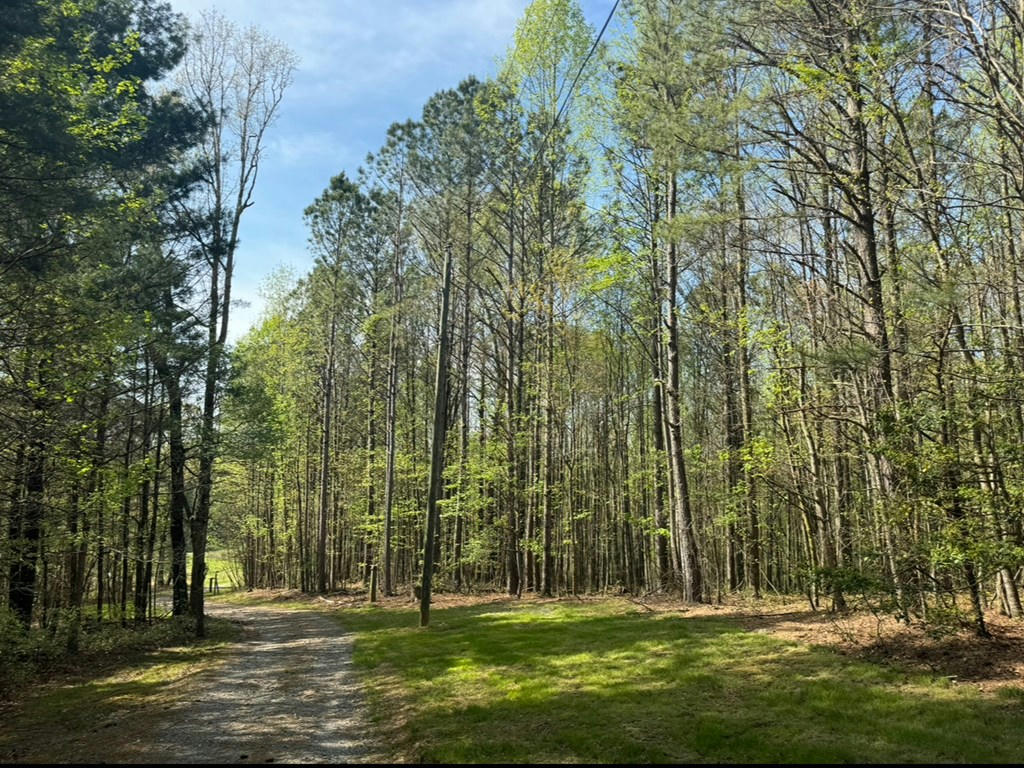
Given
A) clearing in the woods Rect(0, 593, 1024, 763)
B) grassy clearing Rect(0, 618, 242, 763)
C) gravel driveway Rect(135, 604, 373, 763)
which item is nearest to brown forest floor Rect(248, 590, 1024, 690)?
clearing in the woods Rect(0, 593, 1024, 763)

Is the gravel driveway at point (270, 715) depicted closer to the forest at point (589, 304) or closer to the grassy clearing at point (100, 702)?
the grassy clearing at point (100, 702)

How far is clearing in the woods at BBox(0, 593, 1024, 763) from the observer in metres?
4.96

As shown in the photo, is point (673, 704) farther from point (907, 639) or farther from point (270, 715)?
point (270, 715)

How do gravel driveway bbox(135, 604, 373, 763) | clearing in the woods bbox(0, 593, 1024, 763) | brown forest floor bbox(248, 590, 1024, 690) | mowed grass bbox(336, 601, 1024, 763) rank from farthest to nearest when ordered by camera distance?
brown forest floor bbox(248, 590, 1024, 690) → gravel driveway bbox(135, 604, 373, 763) → clearing in the woods bbox(0, 593, 1024, 763) → mowed grass bbox(336, 601, 1024, 763)

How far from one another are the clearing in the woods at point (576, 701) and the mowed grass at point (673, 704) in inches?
1.0

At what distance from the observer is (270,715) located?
670 cm

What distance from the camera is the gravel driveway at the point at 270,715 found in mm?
5371

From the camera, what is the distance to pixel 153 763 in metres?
5.09

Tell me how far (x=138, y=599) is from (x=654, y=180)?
16.1 metres

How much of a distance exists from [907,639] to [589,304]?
14.0 metres

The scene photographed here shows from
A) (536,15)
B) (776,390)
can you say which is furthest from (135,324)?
(536,15)

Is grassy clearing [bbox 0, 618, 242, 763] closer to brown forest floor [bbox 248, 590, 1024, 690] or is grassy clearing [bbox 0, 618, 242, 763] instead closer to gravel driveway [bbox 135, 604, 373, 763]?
gravel driveway [bbox 135, 604, 373, 763]

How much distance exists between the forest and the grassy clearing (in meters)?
1.12

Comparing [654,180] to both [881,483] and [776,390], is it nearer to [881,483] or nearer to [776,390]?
[776,390]
